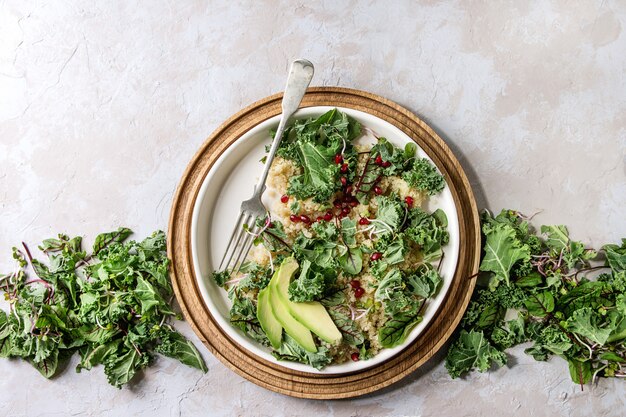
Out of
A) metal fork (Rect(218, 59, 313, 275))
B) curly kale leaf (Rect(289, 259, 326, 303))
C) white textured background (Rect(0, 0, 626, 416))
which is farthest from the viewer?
white textured background (Rect(0, 0, 626, 416))

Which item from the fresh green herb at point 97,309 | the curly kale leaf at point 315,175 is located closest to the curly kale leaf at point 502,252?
the curly kale leaf at point 315,175

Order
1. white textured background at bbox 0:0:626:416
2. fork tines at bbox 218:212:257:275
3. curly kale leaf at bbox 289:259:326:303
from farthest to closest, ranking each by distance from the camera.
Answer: white textured background at bbox 0:0:626:416 < fork tines at bbox 218:212:257:275 < curly kale leaf at bbox 289:259:326:303

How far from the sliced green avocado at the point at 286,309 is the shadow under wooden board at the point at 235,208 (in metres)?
0.23

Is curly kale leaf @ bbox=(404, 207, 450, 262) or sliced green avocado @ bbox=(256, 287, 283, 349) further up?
curly kale leaf @ bbox=(404, 207, 450, 262)

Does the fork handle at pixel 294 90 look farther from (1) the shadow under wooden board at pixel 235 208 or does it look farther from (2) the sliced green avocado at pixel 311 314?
(2) the sliced green avocado at pixel 311 314

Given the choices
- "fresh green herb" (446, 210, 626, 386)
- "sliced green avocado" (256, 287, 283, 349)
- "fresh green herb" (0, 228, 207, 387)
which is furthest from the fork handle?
"fresh green herb" (446, 210, 626, 386)

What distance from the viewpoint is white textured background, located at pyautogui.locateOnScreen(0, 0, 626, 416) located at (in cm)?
292

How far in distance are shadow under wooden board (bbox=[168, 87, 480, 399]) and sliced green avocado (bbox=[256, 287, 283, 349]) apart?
7.3 inches

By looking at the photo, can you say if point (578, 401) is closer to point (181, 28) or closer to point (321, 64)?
point (321, 64)

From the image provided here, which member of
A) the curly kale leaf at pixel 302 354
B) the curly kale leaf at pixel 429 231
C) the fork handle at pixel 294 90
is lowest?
the curly kale leaf at pixel 302 354

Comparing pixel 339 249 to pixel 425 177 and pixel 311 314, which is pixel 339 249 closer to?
pixel 311 314

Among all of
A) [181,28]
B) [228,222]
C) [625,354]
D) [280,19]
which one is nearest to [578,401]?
[625,354]

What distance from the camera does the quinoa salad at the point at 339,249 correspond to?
2598mm

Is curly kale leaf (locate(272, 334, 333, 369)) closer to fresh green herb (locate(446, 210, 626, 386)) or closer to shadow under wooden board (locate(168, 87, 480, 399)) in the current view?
shadow under wooden board (locate(168, 87, 480, 399))
